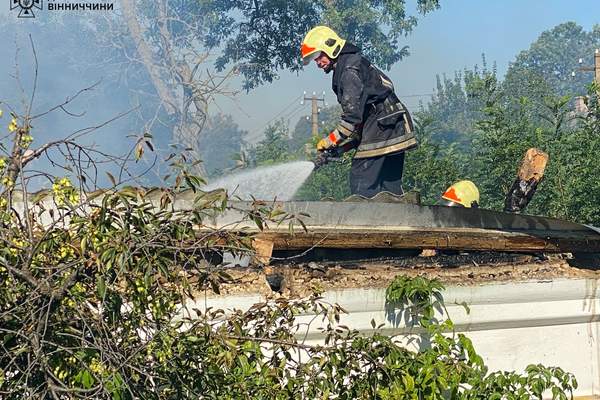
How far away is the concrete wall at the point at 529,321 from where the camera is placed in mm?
4840

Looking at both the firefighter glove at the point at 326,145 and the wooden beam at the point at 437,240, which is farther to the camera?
the firefighter glove at the point at 326,145

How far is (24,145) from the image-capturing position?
11.5ft

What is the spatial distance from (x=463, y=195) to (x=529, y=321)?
3375 mm

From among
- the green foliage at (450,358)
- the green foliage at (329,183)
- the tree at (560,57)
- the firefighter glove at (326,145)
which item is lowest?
the green foliage at (450,358)

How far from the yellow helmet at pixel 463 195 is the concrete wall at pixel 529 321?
3.15 meters

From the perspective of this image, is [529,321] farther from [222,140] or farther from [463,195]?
[222,140]

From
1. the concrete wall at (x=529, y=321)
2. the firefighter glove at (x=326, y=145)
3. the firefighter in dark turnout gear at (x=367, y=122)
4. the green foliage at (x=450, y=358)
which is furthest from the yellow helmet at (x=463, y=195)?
the green foliage at (x=450, y=358)

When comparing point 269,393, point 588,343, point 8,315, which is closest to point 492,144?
point 588,343

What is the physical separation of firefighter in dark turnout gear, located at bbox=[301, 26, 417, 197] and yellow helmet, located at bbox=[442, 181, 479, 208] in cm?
125

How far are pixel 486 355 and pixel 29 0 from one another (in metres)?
21.1

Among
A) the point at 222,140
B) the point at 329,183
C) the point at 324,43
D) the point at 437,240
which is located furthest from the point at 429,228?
the point at 222,140

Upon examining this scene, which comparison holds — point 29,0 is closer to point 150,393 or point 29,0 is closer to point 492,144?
point 492,144

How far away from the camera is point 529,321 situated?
16.6ft

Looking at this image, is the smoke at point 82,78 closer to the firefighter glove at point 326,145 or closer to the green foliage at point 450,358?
the firefighter glove at point 326,145
